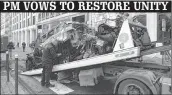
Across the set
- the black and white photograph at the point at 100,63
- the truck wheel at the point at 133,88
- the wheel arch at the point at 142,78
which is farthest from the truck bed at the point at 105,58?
the truck wheel at the point at 133,88

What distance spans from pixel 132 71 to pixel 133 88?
0.43 metres

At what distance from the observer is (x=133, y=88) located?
411 centimetres

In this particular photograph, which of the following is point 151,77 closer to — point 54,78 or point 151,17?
point 54,78

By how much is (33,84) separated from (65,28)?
6.98 feet

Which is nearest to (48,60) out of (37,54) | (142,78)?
(37,54)

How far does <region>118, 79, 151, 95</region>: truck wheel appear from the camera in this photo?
13.0ft

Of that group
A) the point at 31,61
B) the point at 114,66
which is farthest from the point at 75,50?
the point at 31,61

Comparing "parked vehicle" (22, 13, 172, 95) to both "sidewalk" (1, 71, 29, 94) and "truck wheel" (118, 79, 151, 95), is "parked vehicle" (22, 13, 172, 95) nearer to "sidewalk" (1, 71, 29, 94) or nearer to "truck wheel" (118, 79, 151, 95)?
"truck wheel" (118, 79, 151, 95)

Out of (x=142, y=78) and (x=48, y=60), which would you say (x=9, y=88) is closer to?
(x=48, y=60)

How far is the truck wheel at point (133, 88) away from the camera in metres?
3.97

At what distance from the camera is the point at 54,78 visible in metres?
6.69

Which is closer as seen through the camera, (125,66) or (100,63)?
(100,63)

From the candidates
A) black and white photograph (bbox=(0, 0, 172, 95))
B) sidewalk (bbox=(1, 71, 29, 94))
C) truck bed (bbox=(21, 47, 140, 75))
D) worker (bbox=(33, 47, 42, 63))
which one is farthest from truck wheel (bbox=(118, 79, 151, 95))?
worker (bbox=(33, 47, 42, 63))

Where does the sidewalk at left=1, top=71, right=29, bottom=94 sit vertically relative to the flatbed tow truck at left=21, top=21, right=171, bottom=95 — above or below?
below
